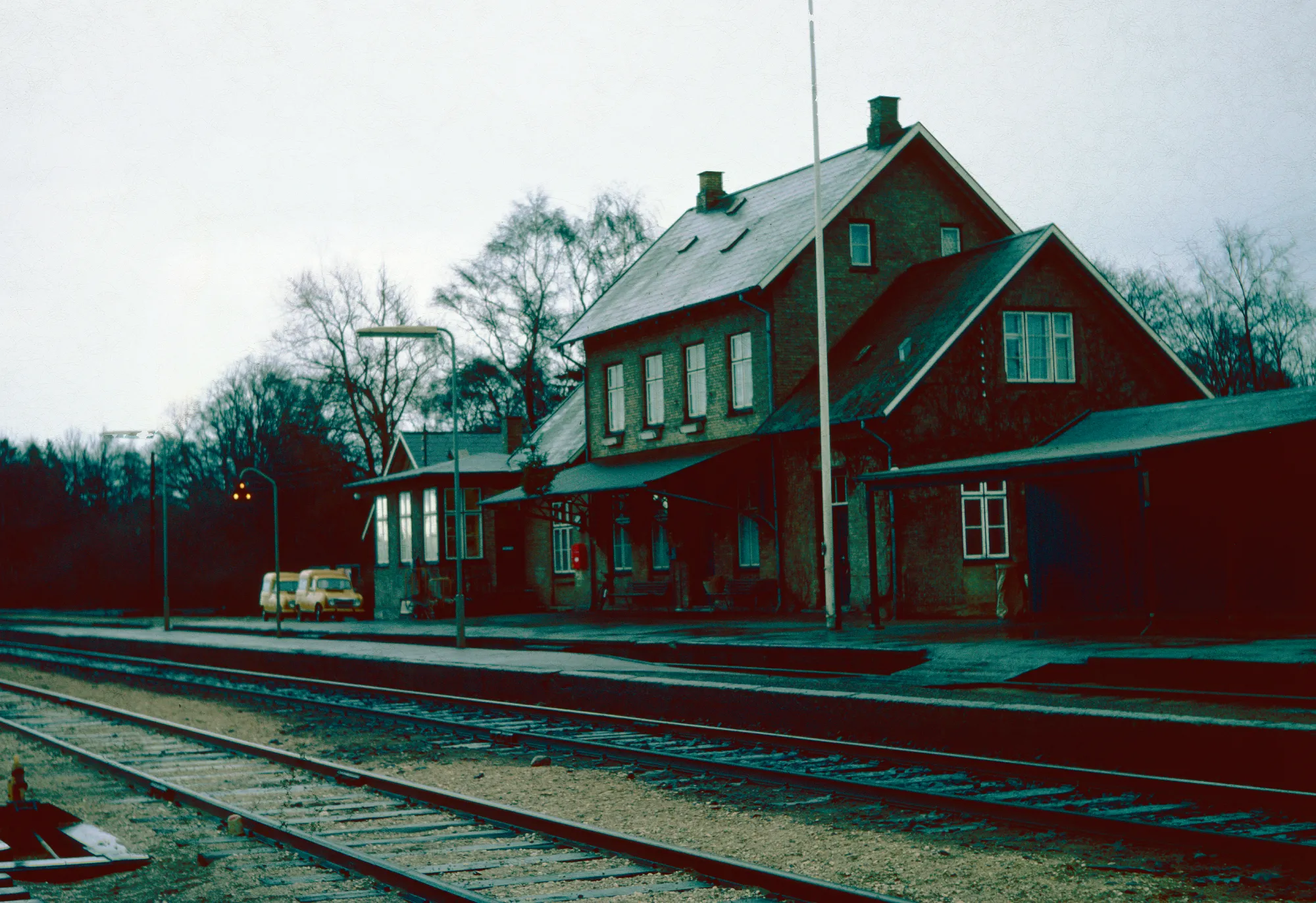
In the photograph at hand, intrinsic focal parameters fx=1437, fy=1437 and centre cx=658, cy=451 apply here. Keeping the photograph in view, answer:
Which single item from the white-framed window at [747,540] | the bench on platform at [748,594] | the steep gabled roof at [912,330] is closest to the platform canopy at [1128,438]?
the steep gabled roof at [912,330]

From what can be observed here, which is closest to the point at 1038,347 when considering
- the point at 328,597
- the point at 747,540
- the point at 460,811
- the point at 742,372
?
the point at 742,372

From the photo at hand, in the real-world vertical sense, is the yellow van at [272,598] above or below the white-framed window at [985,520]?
below

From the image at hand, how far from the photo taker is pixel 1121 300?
31172 mm

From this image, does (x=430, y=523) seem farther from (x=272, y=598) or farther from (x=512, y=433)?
(x=272, y=598)

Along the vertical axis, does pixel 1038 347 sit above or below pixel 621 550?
above

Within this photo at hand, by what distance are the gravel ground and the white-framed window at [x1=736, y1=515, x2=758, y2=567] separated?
1785 cm

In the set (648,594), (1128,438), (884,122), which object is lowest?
(648,594)

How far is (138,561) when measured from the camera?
80375mm

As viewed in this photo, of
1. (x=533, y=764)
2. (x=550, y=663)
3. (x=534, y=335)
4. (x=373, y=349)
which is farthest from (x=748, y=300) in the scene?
(x=373, y=349)

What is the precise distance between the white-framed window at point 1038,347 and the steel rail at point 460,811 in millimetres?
19965

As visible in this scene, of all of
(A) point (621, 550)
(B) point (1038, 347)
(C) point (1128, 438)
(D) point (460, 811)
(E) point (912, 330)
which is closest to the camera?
(D) point (460, 811)

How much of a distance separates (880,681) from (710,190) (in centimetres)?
2588

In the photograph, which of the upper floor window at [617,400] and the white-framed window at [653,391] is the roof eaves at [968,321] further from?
the upper floor window at [617,400]

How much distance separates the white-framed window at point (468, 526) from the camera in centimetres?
4600
